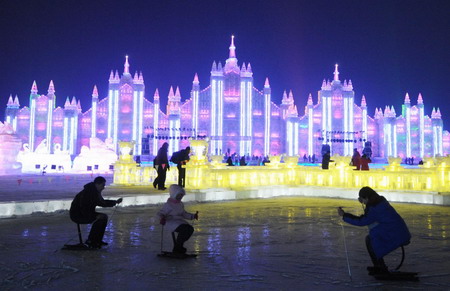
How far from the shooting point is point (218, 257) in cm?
528

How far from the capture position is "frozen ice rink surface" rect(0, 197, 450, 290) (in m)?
4.14

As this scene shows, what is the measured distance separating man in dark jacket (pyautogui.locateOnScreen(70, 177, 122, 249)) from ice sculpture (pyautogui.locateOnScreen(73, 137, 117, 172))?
84.7ft

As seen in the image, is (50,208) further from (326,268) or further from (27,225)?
(326,268)

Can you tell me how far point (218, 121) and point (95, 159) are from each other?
23179 mm

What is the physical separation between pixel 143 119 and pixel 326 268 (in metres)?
50.0

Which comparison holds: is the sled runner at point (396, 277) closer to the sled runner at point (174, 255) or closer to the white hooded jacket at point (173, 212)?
the sled runner at point (174, 255)

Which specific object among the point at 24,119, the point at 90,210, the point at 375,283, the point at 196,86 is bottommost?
the point at 375,283

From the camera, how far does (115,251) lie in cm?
555

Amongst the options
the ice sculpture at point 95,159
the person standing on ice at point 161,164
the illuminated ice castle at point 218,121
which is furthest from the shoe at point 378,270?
the illuminated ice castle at point 218,121

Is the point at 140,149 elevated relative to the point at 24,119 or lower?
lower

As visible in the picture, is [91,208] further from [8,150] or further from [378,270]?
[8,150]

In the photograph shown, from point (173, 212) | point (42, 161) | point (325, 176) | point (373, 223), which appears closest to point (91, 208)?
point (173, 212)

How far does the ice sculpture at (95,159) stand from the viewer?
31.0 meters

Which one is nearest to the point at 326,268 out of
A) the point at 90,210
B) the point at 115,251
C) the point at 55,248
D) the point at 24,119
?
the point at 115,251
